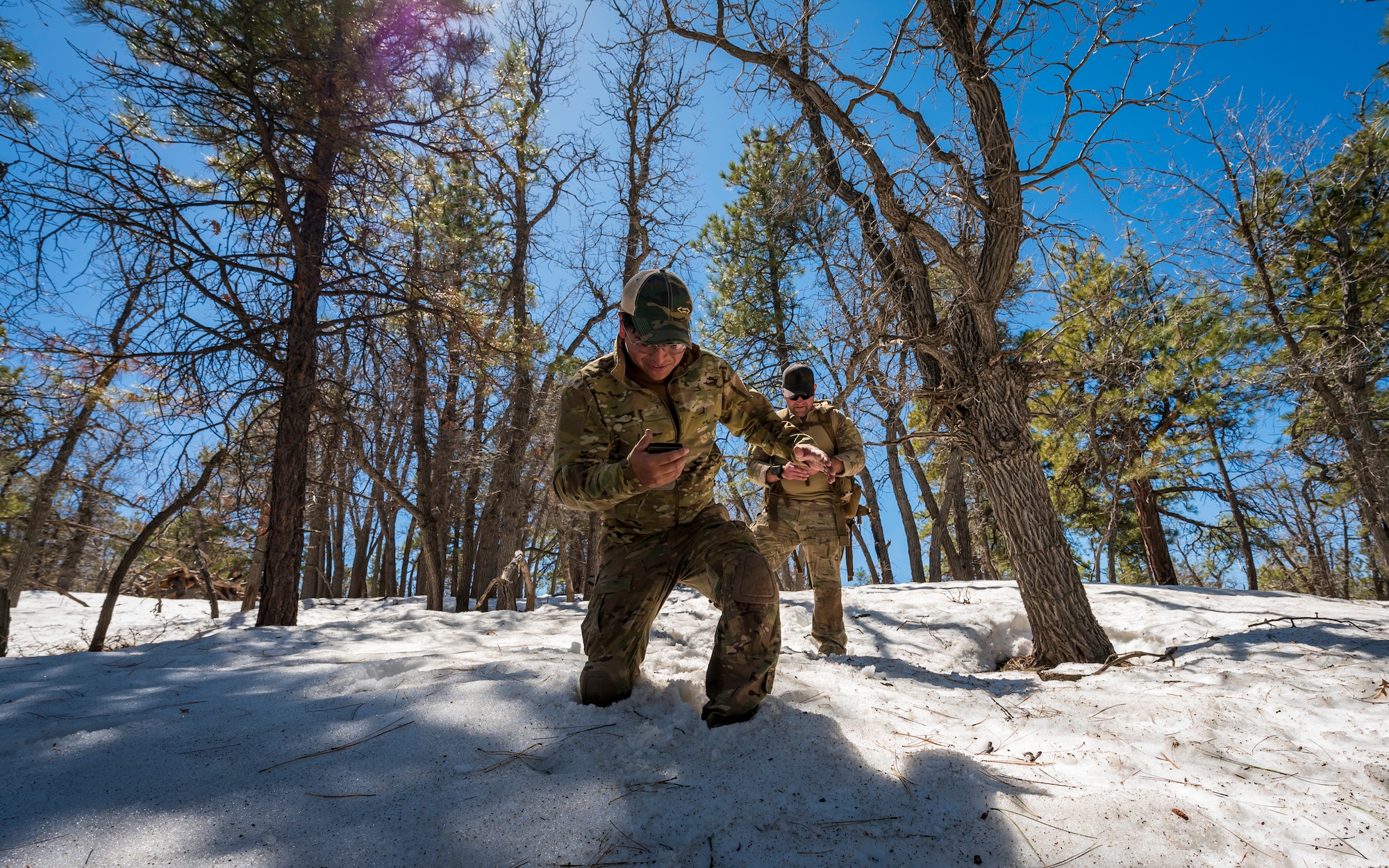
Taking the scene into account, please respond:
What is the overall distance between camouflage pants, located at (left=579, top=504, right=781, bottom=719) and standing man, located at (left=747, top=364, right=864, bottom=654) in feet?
7.30

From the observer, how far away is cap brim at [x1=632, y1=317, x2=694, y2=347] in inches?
97.9

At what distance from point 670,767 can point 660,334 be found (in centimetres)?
161

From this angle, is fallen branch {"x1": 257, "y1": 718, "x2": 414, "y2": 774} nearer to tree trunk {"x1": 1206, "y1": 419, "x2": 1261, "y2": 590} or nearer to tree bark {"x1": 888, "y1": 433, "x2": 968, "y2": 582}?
tree bark {"x1": 888, "y1": 433, "x2": 968, "y2": 582}

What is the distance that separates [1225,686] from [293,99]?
8270mm

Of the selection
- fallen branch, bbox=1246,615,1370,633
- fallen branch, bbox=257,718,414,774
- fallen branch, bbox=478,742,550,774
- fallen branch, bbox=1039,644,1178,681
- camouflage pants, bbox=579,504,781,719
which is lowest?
fallen branch, bbox=1039,644,1178,681

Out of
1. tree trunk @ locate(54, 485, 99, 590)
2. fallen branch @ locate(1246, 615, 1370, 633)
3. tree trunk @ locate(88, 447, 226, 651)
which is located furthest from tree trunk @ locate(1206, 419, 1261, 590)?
tree trunk @ locate(54, 485, 99, 590)

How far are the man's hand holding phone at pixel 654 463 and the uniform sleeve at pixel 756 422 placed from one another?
0.94 metres

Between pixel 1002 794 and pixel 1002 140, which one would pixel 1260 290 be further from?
pixel 1002 794

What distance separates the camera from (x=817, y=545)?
16.3 feet

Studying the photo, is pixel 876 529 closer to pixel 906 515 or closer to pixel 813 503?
pixel 906 515

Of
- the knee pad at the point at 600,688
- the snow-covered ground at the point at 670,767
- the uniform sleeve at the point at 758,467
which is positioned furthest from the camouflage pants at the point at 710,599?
the uniform sleeve at the point at 758,467

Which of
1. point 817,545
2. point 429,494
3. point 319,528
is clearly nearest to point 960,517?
point 817,545

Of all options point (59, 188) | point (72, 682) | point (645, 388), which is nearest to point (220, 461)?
point (59, 188)

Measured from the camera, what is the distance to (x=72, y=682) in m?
2.76
